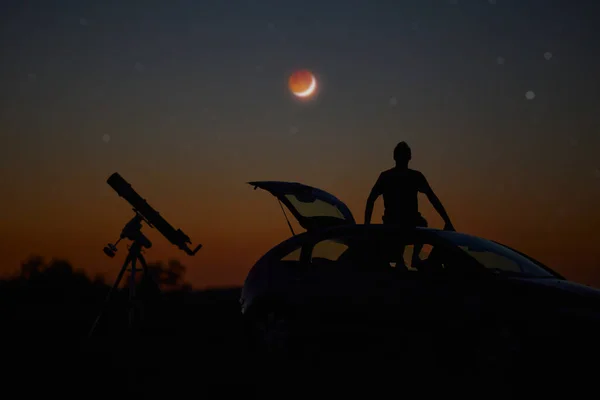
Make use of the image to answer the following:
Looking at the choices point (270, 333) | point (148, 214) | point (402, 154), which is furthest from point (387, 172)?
point (148, 214)

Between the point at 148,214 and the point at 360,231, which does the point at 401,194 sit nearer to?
the point at 360,231

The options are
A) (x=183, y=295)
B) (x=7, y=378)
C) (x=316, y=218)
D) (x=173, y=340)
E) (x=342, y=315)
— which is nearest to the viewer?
(x=7, y=378)

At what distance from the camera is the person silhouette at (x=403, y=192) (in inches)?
411

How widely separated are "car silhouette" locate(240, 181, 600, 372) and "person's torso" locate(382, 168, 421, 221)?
3.60 ft

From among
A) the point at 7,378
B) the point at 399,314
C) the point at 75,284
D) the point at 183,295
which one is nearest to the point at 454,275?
the point at 399,314

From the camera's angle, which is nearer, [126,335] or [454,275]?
[454,275]

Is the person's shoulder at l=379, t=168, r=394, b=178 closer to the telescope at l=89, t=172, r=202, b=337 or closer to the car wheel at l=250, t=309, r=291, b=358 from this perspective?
the car wheel at l=250, t=309, r=291, b=358

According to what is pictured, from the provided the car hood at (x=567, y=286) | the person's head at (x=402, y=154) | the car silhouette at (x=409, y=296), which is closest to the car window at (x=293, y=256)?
the car silhouette at (x=409, y=296)

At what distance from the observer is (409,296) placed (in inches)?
325

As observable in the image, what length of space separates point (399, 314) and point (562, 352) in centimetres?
172

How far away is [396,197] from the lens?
34.4 feet

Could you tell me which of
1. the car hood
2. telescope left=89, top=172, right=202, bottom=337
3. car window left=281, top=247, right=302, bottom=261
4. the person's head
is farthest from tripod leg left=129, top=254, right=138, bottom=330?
the car hood

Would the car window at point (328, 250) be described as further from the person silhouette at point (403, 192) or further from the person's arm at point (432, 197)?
the person's arm at point (432, 197)

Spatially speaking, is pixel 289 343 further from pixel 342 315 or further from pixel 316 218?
pixel 316 218
